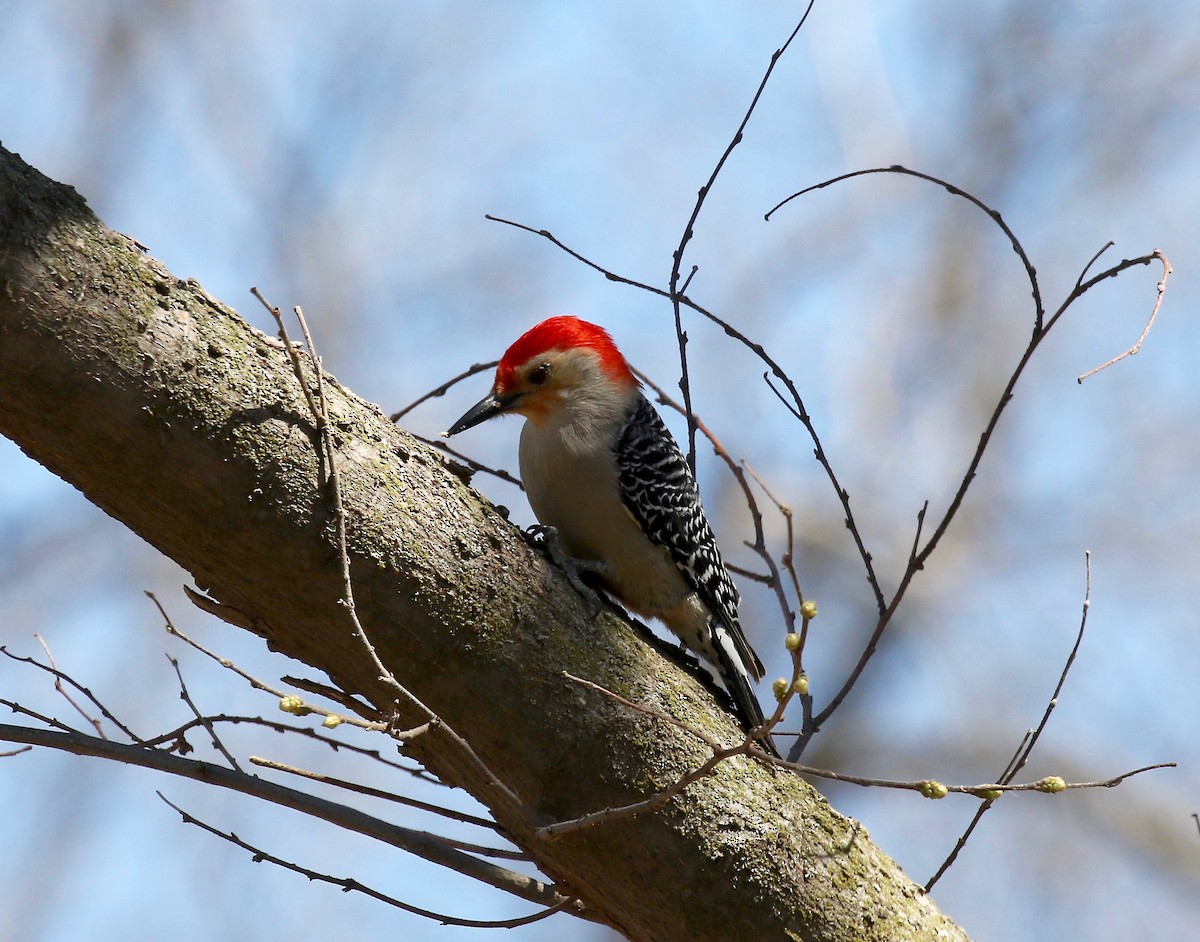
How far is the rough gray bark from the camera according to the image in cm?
244

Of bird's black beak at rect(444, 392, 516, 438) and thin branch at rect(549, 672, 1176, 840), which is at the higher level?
bird's black beak at rect(444, 392, 516, 438)

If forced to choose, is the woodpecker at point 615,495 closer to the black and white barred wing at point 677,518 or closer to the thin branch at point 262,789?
the black and white barred wing at point 677,518

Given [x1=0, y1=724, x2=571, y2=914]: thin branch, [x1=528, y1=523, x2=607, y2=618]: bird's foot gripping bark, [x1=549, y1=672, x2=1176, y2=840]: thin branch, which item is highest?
[x1=528, y1=523, x2=607, y2=618]: bird's foot gripping bark

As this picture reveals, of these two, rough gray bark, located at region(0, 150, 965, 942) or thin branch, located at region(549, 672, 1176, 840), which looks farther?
rough gray bark, located at region(0, 150, 965, 942)

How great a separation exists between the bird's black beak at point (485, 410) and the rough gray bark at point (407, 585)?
5.98 ft

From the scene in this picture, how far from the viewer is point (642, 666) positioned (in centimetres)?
308

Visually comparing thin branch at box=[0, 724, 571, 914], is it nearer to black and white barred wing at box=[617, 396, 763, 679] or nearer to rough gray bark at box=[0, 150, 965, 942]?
rough gray bark at box=[0, 150, 965, 942]

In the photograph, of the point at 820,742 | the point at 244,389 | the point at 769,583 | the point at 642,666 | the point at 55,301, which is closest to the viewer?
the point at 55,301

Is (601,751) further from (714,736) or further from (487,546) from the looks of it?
(487,546)

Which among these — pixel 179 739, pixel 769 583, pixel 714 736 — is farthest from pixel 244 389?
pixel 769 583

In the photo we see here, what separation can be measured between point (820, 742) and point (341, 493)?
7.98 metres

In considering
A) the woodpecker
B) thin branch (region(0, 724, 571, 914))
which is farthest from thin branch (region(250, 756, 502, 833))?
the woodpecker

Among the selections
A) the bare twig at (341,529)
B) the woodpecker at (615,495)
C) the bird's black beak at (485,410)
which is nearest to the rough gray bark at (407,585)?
the bare twig at (341,529)

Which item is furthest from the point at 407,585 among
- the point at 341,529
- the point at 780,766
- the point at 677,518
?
the point at 677,518
